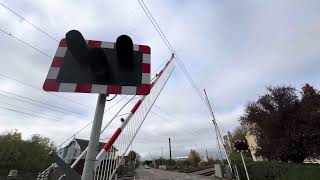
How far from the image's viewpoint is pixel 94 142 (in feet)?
6.37

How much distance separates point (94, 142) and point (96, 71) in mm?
671

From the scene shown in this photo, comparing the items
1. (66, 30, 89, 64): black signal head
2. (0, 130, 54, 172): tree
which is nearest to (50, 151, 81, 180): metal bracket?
(66, 30, 89, 64): black signal head

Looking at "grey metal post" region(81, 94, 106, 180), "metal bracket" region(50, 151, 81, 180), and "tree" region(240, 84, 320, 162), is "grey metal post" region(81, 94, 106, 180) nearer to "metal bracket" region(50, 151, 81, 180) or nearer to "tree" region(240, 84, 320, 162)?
"metal bracket" region(50, 151, 81, 180)

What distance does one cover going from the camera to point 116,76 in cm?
220

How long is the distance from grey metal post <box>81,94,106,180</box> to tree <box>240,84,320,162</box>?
17.6 meters

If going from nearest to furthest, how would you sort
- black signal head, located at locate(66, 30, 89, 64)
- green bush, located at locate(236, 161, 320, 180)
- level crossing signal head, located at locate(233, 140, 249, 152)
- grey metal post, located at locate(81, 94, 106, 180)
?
grey metal post, located at locate(81, 94, 106, 180) < black signal head, located at locate(66, 30, 89, 64) < level crossing signal head, located at locate(233, 140, 249, 152) < green bush, located at locate(236, 161, 320, 180)

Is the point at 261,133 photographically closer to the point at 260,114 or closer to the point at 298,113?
the point at 260,114

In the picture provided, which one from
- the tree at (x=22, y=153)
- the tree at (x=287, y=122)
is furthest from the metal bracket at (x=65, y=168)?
the tree at (x=22, y=153)

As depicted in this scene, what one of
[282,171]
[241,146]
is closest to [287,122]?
[282,171]

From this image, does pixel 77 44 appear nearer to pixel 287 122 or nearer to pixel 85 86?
pixel 85 86

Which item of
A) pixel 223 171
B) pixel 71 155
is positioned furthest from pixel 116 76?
pixel 223 171

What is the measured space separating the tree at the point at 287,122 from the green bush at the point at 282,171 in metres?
1.85

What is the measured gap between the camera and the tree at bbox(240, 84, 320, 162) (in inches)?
637

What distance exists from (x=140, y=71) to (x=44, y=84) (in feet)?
3.07
